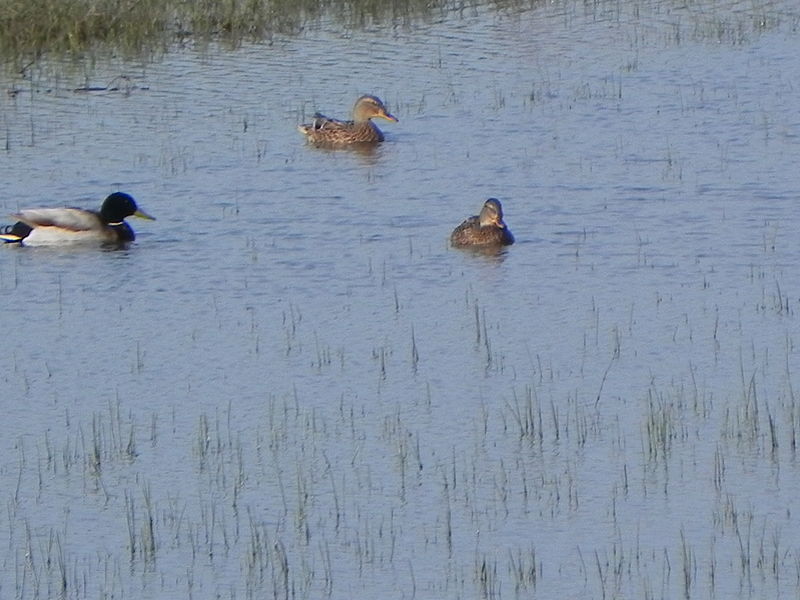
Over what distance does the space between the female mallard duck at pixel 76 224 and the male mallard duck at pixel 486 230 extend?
2.57 m

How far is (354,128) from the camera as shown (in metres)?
19.5

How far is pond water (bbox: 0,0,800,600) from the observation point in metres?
8.90

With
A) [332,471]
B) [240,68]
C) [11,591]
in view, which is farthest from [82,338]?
[240,68]

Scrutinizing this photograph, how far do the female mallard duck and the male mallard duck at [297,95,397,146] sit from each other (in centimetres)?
344

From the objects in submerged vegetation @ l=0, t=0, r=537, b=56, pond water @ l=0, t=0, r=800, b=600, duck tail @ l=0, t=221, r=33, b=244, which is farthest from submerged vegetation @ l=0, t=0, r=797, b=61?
duck tail @ l=0, t=221, r=33, b=244

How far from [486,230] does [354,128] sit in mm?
4984

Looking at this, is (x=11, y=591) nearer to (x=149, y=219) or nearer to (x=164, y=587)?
(x=164, y=587)

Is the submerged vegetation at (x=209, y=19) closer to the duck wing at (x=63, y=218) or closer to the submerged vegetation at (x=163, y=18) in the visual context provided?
the submerged vegetation at (x=163, y=18)

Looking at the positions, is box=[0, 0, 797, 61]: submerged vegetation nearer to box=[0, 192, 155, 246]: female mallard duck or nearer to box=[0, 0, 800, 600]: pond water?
box=[0, 0, 800, 600]: pond water

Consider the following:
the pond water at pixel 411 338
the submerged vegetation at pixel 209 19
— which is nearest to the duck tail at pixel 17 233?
the pond water at pixel 411 338

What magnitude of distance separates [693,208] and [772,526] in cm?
707

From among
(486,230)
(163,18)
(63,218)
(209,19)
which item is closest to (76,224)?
(63,218)

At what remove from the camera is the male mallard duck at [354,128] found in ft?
63.2

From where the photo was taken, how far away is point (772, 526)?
8.91m
